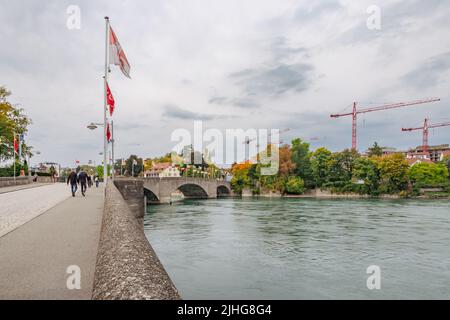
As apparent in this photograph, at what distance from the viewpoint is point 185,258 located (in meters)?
19.8

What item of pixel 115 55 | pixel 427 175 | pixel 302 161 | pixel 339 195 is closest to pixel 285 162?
pixel 302 161

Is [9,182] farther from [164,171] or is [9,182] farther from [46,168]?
[164,171]

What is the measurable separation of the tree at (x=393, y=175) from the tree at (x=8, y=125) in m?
76.4

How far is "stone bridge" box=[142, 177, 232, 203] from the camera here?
61.7m

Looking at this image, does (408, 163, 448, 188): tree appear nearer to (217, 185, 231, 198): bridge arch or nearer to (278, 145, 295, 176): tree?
(278, 145, 295, 176): tree

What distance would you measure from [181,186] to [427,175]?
61.7 metres

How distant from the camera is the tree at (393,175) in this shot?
90625 millimetres

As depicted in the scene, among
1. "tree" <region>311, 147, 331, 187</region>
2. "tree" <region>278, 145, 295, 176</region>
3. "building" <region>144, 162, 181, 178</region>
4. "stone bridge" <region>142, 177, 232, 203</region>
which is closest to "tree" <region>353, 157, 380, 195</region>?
"tree" <region>311, 147, 331, 187</region>

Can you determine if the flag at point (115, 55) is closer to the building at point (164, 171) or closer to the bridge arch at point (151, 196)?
the bridge arch at point (151, 196)

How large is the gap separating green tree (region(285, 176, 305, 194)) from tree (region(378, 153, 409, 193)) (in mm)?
18656

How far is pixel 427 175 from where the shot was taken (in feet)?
312

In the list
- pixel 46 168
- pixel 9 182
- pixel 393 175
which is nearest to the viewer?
pixel 9 182

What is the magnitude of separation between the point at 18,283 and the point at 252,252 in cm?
1751
